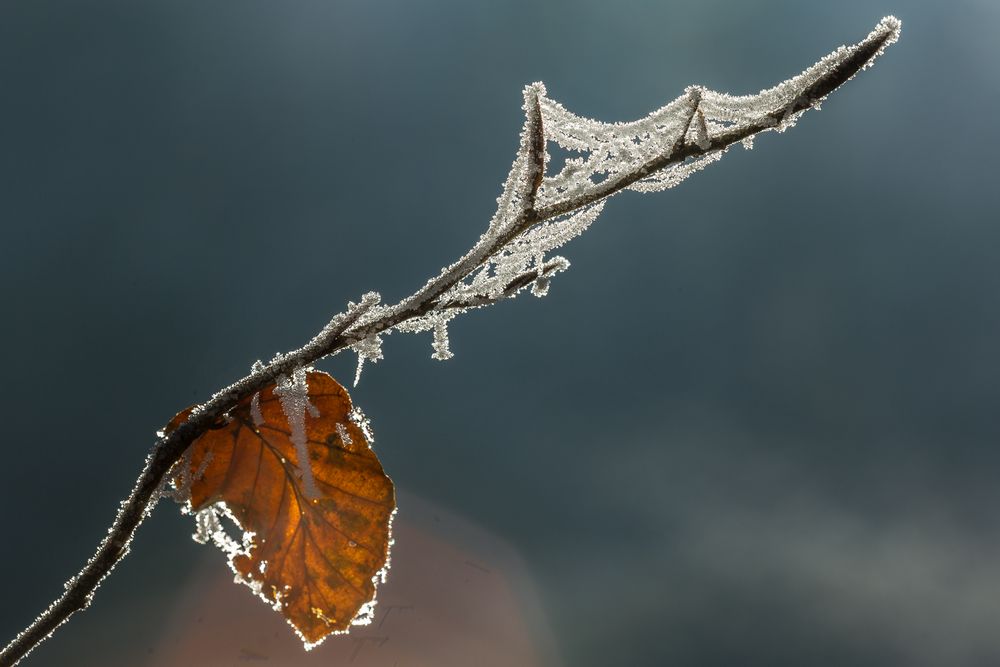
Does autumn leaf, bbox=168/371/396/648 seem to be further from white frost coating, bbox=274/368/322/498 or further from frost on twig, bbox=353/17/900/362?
frost on twig, bbox=353/17/900/362

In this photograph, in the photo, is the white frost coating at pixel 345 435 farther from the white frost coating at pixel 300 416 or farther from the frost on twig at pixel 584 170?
the frost on twig at pixel 584 170

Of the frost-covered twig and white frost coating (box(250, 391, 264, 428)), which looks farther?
white frost coating (box(250, 391, 264, 428))

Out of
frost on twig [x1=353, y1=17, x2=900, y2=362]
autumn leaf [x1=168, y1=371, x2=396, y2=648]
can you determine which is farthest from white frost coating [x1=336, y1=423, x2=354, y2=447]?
frost on twig [x1=353, y1=17, x2=900, y2=362]

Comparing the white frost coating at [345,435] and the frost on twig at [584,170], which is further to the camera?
the white frost coating at [345,435]

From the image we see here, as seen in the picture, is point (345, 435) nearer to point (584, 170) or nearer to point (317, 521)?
point (317, 521)

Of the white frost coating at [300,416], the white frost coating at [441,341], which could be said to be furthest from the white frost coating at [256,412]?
the white frost coating at [441,341]

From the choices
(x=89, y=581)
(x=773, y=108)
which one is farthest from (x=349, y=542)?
(x=773, y=108)

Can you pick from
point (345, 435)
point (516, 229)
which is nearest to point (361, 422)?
point (345, 435)
